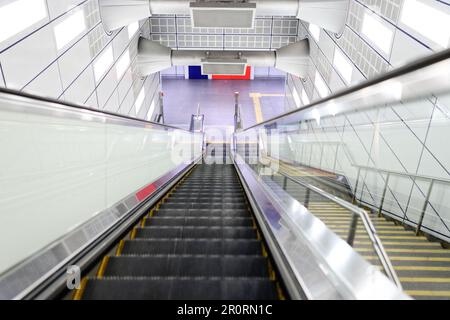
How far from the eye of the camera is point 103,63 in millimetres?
6762

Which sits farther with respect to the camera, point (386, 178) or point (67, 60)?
point (67, 60)

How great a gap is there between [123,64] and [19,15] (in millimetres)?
5010

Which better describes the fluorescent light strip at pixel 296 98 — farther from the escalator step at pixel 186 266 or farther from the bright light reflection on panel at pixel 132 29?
the escalator step at pixel 186 266

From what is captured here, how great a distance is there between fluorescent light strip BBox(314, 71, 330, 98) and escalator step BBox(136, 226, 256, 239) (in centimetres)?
695

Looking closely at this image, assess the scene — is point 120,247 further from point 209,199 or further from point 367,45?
point 367,45

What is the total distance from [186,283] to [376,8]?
6303 mm

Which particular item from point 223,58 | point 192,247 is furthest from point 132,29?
point 192,247

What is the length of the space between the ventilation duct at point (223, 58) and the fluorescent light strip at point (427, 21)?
5.75m

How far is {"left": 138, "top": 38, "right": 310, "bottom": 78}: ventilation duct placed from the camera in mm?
9828

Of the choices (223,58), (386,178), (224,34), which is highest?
(224,34)

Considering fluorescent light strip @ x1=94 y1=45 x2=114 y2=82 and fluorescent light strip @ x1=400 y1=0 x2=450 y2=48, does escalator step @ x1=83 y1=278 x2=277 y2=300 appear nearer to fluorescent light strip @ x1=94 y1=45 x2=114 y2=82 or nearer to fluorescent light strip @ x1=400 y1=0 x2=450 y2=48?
fluorescent light strip @ x1=400 y1=0 x2=450 y2=48

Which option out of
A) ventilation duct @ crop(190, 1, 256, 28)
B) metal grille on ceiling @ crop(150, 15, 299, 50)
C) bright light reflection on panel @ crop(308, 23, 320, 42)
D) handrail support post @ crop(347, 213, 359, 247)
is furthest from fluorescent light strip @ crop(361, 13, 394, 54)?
metal grille on ceiling @ crop(150, 15, 299, 50)
